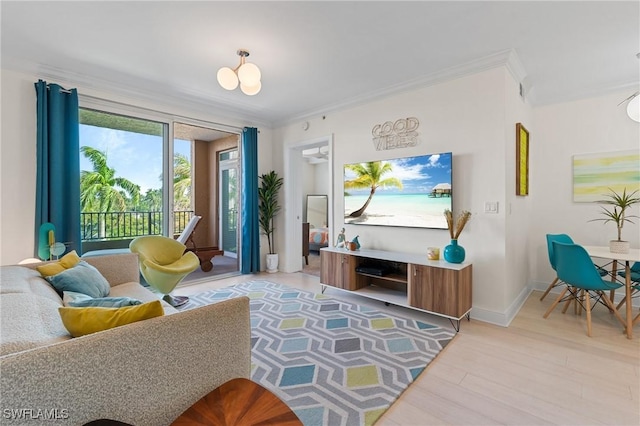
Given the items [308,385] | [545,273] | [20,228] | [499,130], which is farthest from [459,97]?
[20,228]

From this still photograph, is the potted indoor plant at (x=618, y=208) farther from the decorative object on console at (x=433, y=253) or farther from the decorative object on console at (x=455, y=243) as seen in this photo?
the decorative object on console at (x=433, y=253)

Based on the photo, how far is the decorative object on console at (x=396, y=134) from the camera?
352 cm

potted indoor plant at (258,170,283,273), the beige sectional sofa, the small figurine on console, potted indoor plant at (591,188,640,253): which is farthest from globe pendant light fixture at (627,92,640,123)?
potted indoor plant at (258,170,283,273)

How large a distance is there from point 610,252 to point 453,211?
5.15ft

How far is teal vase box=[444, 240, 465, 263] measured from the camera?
2.94 m

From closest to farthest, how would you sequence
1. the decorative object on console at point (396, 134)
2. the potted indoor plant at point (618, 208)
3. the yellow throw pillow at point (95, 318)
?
the yellow throw pillow at point (95, 318) → the potted indoor plant at point (618, 208) → the decorative object on console at point (396, 134)

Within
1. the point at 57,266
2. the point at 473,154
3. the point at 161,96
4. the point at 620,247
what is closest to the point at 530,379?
the point at 620,247

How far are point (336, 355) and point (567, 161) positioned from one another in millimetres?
3935

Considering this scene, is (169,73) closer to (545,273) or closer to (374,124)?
(374,124)

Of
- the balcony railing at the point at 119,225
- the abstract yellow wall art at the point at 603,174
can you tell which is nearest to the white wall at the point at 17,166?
the balcony railing at the point at 119,225

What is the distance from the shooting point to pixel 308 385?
1938 mm

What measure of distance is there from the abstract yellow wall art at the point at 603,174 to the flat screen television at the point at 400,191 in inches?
78.9

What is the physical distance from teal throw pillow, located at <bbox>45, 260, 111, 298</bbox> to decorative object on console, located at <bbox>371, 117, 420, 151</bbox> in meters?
3.26

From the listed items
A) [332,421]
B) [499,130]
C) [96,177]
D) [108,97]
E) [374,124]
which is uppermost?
[108,97]
